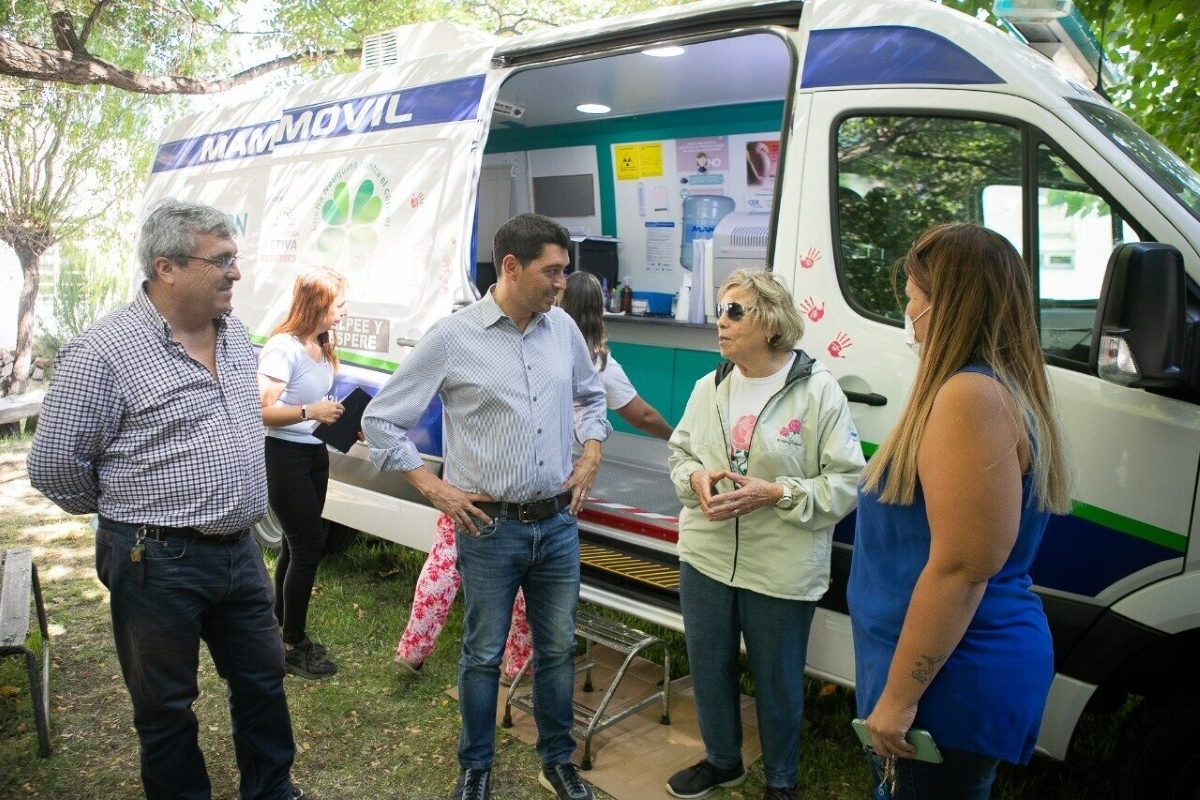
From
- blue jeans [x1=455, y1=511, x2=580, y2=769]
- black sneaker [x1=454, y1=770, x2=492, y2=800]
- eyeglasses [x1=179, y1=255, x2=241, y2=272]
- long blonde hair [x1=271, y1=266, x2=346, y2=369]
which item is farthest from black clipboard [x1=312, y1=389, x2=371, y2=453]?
black sneaker [x1=454, y1=770, x2=492, y2=800]

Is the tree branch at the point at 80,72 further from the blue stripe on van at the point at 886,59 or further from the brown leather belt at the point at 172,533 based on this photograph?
the blue stripe on van at the point at 886,59

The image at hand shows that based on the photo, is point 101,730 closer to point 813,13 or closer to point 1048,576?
point 1048,576

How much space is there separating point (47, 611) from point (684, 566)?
3.60 meters

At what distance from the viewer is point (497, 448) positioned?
2992 mm

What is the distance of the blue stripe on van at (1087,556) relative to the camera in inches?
105

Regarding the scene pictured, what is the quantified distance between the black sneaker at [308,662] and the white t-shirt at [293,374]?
0.97 m

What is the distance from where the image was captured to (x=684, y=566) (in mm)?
3164

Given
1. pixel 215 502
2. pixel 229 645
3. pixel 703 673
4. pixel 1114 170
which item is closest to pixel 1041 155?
pixel 1114 170

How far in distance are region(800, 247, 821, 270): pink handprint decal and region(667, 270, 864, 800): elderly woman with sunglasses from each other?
0.31 metres

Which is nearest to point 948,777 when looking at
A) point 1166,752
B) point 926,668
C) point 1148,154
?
point 926,668

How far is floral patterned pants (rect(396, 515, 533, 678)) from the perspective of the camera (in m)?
3.96

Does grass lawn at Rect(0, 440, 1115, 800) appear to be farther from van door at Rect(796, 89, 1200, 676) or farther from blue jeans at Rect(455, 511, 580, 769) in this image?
van door at Rect(796, 89, 1200, 676)

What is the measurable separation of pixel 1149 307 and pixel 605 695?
243 centimetres

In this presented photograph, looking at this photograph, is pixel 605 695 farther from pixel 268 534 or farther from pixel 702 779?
pixel 268 534
